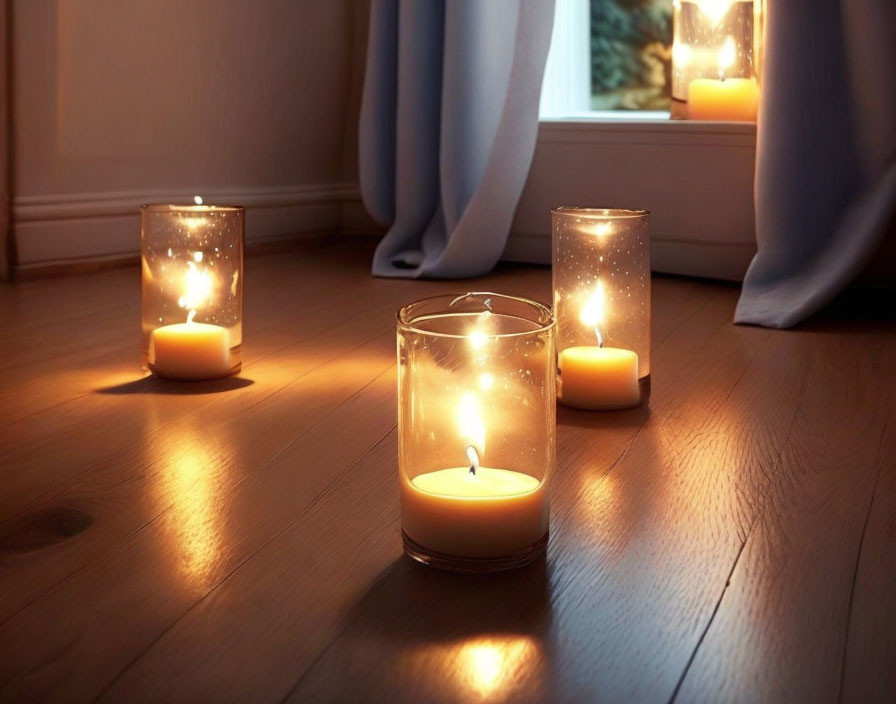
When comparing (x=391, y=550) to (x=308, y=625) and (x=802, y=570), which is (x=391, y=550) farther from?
(x=802, y=570)

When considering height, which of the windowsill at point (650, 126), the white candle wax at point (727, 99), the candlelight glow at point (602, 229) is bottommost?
the candlelight glow at point (602, 229)

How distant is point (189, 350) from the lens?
154 centimetres

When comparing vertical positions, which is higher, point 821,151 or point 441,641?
point 821,151

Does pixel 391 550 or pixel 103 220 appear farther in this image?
pixel 103 220

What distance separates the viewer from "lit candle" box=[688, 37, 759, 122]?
260 centimetres

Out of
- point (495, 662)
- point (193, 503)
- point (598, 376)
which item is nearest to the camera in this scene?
point (495, 662)

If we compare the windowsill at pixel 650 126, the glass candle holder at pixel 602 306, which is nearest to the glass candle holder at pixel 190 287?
the glass candle holder at pixel 602 306

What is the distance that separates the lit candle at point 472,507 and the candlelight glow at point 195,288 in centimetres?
71

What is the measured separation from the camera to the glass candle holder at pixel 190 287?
1.52m

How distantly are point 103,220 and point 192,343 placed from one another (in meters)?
1.25

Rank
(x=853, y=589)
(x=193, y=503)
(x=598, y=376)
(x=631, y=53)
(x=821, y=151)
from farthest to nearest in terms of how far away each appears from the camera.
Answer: (x=631, y=53), (x=821, y=151), (x=598, y=376), (x=193, y=503), (x=853, y=589)

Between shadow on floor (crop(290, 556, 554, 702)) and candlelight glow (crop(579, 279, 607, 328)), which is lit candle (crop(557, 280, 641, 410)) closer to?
candlelight glow (crop(579, 279, 607, 328))

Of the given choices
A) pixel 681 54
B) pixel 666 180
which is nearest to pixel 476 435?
pixel 666 180

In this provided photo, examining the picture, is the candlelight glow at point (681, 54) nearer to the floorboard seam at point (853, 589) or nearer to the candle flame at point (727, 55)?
the candle flame at point (727, 55)
